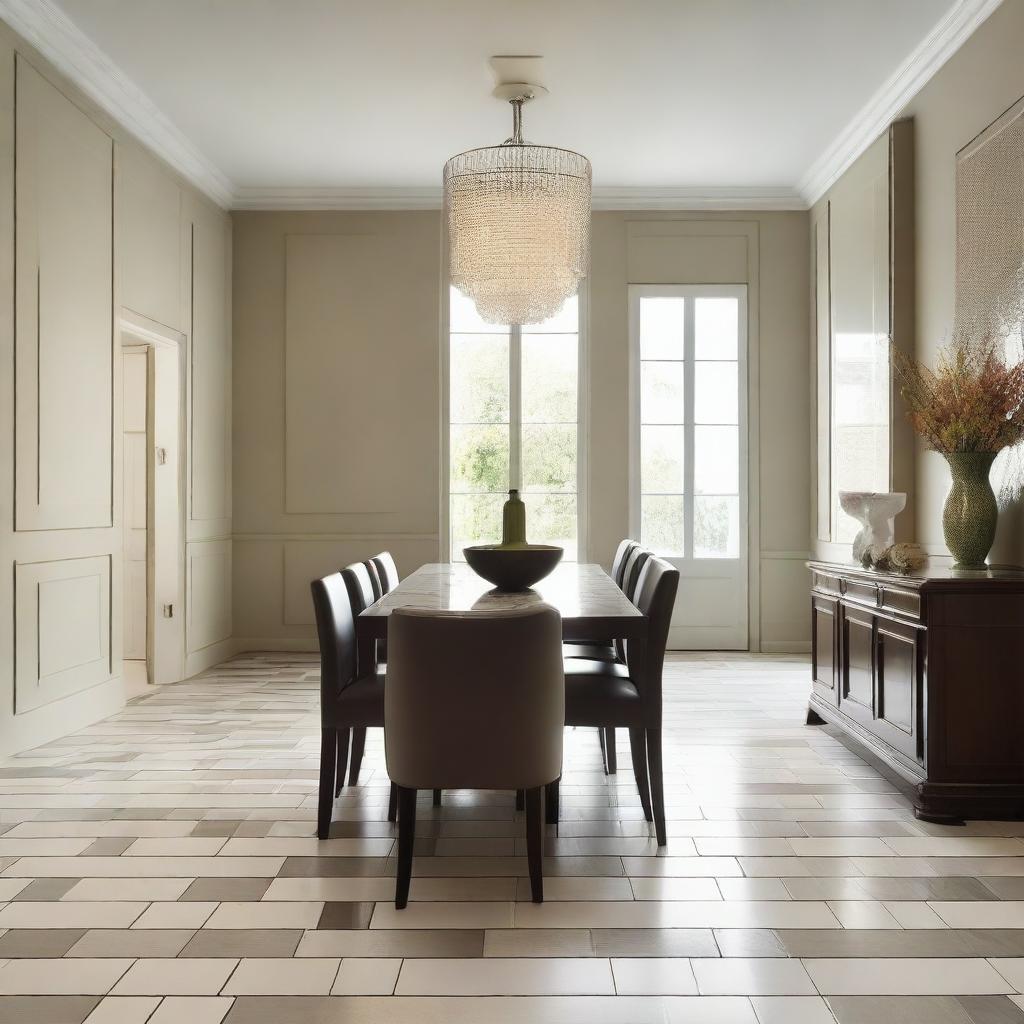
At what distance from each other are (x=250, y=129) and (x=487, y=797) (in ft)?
13.5

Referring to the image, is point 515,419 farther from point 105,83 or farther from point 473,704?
point 473,704

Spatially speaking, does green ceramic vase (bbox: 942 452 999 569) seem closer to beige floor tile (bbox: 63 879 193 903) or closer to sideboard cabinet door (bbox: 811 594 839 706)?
sideboard cabinet door (bbox: 811 594 839 706)

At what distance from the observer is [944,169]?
170 inches

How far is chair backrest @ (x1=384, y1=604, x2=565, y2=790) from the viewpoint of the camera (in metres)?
2.35

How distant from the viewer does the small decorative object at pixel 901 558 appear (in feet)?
11.3

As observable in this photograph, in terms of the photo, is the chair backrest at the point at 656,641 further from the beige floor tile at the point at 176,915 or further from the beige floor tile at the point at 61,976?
the beige floor tile at the point at 61,976

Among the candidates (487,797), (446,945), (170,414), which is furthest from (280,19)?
(446,945)

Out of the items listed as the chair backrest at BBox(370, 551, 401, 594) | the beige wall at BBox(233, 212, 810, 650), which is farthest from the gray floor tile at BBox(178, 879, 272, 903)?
the beige wall at BBox(233, 212, 810, 650)

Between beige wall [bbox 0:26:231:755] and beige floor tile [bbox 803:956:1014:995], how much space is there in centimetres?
329

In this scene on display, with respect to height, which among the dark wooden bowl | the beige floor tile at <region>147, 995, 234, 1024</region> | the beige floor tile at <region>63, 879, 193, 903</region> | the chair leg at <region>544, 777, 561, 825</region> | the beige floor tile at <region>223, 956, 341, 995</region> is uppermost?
the dark wooden bowl

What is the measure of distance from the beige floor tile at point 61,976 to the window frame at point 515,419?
442cm

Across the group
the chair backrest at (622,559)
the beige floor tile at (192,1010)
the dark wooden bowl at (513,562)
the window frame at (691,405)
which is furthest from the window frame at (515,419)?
the beige floor tile at (192,1010)

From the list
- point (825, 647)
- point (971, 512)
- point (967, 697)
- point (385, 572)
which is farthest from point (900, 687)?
point (385, 572)

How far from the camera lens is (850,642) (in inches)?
152
